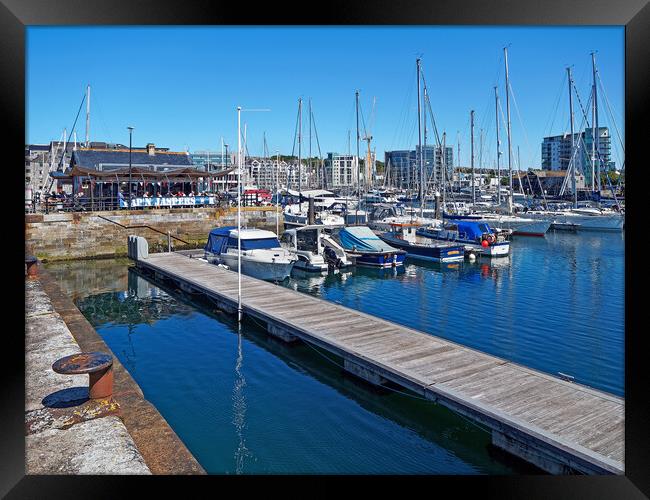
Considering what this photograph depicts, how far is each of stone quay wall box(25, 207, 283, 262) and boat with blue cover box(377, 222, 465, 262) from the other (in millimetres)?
8999

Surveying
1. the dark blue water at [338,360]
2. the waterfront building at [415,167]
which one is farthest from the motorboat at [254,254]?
the waterfront building at [415,167]

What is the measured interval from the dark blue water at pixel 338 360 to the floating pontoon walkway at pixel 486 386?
1.87 feet

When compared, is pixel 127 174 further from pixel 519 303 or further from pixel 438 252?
pixel 519 303

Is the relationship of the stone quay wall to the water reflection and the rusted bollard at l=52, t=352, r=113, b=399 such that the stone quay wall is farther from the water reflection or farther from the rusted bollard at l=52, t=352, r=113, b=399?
the rusted bollard at l=52, t=352, r=113, b=399

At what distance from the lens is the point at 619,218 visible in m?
40.9

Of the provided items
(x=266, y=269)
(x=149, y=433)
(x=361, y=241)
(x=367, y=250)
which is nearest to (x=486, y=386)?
(x=149, y=433)

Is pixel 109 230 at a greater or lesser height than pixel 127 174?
lesser

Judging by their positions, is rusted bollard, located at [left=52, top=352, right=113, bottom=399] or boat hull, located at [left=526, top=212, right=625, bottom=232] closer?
rusted bollard, located at [left=52, top=352, right=113, bottom=399]

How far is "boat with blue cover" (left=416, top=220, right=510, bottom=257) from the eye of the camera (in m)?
28.9

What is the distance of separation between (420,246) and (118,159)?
2155 centimetres

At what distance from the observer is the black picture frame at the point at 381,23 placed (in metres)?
4.90

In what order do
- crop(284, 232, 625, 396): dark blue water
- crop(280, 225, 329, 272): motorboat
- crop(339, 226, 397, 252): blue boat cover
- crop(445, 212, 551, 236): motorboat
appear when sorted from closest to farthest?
crop(284, 232, 625, 396): dark blue water → crop(280, 225, 329, 272): motorboat → crop(339, 226, 397, 252): blue boat cover → crop(445, 212, 551, 236): motorboat

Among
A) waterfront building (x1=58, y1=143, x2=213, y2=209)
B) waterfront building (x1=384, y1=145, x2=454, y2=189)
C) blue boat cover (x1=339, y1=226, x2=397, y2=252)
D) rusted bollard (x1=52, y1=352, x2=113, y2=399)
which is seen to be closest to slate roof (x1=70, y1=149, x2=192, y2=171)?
waterfront building (x1=58, y1=143, x2=213, y2=209)

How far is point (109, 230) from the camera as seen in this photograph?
1147 inches
